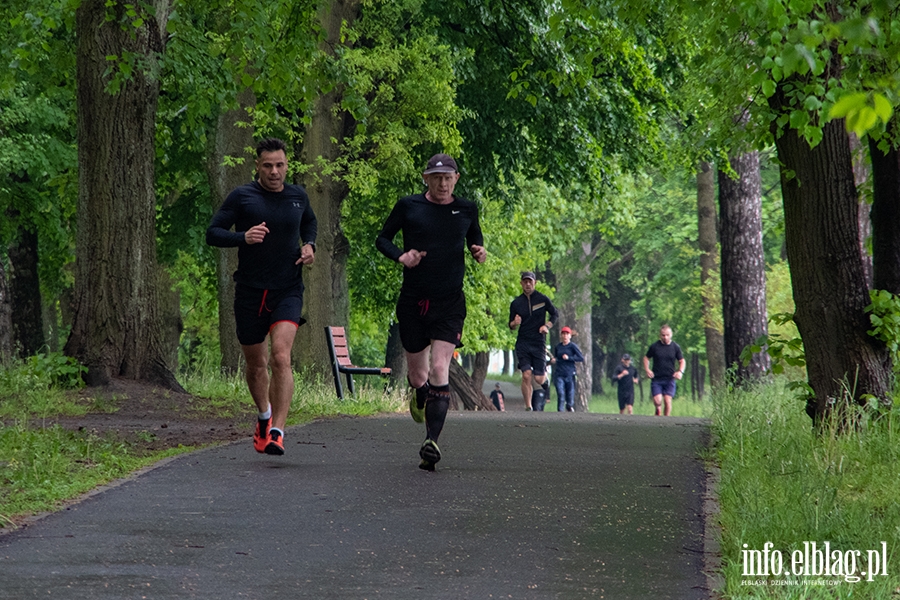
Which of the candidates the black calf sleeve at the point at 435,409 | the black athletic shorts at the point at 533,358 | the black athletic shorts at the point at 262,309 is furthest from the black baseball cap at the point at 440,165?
the black athletic shorts at the point at 533,358

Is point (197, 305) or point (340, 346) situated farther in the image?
point (197, 305)

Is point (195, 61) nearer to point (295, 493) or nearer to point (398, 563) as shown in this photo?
point (295, 493)

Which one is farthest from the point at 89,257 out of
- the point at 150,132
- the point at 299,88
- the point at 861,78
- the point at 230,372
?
the point at 861,78

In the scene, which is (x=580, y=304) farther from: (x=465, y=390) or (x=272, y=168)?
(x=272, y=168)

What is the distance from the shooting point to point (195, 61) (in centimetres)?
1656

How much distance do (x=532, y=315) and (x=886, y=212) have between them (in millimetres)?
11093

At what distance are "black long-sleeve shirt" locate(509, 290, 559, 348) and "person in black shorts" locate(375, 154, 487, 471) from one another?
1233cm

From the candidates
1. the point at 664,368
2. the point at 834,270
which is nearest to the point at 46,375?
the point at 834,270

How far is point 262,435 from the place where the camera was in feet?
30.9

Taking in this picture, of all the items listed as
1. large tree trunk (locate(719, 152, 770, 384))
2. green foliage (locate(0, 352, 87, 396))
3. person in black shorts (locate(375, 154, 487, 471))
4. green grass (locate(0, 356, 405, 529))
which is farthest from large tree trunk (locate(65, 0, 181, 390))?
large tree trunk (locate(719, 152, 770, 384))

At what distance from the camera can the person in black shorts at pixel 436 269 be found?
9.20m

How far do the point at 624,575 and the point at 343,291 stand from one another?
61.2 feet

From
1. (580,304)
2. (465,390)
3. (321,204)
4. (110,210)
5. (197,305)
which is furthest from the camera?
A: (580,304)

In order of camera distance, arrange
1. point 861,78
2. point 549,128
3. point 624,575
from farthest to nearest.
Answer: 1. point 549,128
2. point 861,78
3. point 624,575
